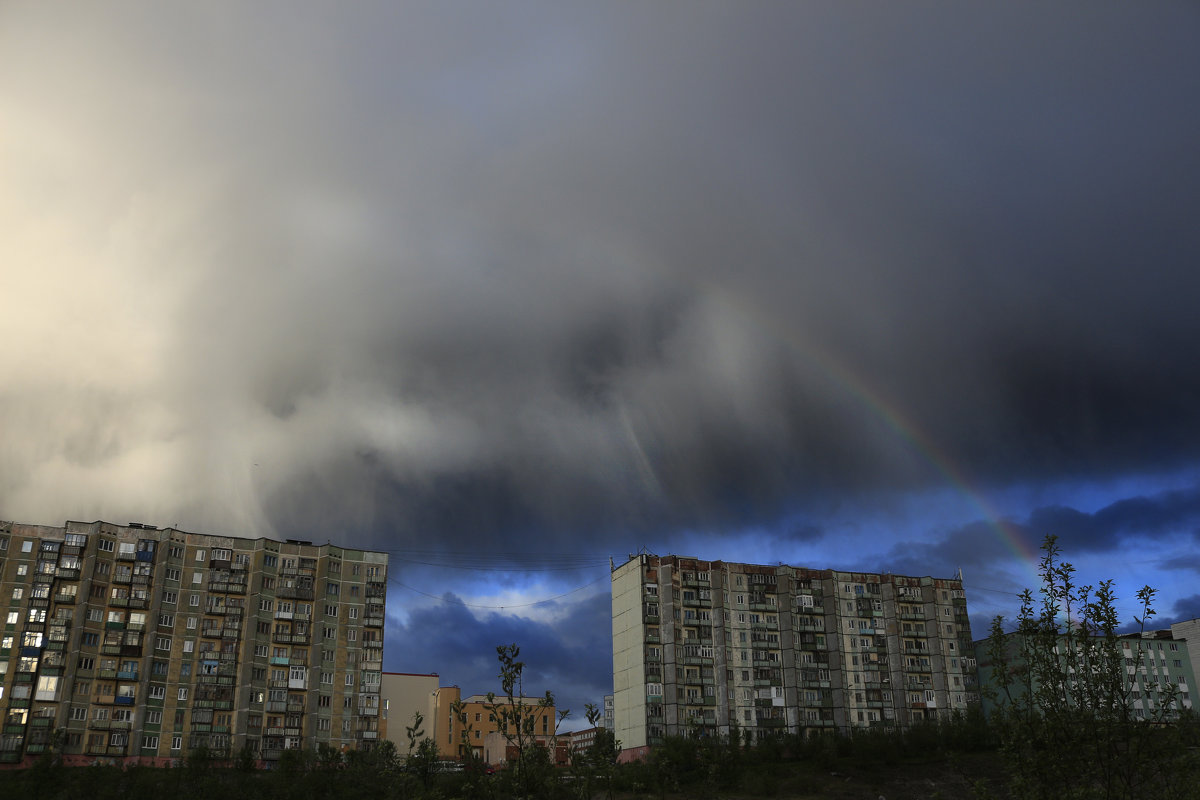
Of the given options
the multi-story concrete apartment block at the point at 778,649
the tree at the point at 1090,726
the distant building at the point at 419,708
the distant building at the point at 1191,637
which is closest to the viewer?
the tree at the point at 1090,726

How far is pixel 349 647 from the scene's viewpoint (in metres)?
123

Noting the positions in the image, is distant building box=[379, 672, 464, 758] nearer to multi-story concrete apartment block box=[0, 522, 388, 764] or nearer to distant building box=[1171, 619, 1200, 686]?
multi-story concrete apartment block box=[0, 522, 388, 764]

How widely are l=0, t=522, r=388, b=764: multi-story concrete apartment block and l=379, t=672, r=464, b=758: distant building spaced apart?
1841 cm

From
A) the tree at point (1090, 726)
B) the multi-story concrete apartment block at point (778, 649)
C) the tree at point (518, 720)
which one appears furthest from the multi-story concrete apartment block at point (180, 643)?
the tree at point (1090, 726)

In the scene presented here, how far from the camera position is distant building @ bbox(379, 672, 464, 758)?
139000 millimetres

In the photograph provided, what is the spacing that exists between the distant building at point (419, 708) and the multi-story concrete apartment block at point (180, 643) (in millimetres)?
18411

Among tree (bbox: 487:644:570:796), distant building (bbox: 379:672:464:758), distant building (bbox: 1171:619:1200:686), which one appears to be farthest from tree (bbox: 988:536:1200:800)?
distant building (bbox: 1171:619:1200:686)

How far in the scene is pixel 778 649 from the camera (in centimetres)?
13612

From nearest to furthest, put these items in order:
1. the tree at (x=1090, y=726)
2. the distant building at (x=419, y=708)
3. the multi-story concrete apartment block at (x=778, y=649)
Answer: the tree at (x=1090, y=726)
the multi-story concrete apartment block at (x=778, y=649)
the distant building at (x=419, y=708)

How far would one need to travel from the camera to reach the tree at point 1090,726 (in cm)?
1700

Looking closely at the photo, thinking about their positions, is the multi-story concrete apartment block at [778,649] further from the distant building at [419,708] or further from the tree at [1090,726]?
the tree at [1090,726]

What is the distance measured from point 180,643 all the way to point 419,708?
136 ft

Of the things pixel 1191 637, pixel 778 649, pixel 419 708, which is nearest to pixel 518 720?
pixel 778 649

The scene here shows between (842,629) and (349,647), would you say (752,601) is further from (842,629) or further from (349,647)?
(349,647)
